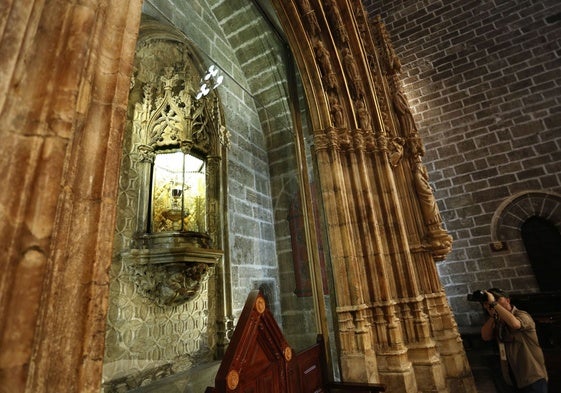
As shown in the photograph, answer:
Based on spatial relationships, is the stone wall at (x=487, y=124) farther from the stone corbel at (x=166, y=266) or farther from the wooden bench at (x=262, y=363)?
the stone corbel at (x=166, y=266)

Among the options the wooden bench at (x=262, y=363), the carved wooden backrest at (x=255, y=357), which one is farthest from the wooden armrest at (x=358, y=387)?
the carved wooden backrest at (x=255, y=357)

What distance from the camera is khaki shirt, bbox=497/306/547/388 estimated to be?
8.03 ft

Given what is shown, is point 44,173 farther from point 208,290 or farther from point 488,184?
point 488,184

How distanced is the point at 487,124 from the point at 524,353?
5.52 m

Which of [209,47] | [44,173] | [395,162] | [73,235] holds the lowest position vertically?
[73,235]

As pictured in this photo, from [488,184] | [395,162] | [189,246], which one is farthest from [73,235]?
[488,184]

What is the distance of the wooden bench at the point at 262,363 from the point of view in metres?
1.59

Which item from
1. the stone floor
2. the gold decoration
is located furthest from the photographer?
the gold decoration

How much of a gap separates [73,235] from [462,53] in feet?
28.3

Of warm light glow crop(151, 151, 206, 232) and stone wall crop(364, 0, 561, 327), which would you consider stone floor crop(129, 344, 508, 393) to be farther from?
stone wall crop(364, 0, 561, 327)

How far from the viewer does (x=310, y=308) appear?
3932 mm

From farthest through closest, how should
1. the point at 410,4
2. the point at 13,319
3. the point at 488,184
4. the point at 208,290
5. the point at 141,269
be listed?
the point at 410,4, the point at 488,184, the point at 208,290, the point at 141,269, the point at 13,319

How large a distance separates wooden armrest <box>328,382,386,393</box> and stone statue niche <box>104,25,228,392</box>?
1.25 meters

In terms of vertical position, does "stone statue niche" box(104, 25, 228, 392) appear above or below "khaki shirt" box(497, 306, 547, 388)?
above
